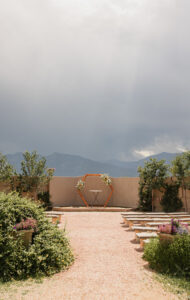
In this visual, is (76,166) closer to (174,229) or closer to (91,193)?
(91,193)

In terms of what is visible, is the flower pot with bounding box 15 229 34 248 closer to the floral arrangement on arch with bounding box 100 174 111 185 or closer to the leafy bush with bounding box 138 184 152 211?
the leafy bush with bounding box 138 184 152 211

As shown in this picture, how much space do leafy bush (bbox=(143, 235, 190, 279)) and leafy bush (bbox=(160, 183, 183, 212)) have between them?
7916 millimetres

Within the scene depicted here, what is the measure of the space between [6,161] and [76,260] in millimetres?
8957

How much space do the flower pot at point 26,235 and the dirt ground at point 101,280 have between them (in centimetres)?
72

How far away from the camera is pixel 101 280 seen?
144 inches

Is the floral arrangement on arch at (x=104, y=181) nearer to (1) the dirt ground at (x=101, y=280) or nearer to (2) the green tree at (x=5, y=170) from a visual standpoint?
(2) the green tree at (x=5, y=170)

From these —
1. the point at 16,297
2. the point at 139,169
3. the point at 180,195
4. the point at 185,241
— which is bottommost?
the point at 16,297

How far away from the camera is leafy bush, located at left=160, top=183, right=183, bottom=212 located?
11.8 m

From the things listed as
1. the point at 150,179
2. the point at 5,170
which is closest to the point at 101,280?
the point at 150,179

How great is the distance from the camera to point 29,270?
12.6 ft

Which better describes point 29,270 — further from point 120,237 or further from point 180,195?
point 180,195

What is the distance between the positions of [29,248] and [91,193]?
1168 cm

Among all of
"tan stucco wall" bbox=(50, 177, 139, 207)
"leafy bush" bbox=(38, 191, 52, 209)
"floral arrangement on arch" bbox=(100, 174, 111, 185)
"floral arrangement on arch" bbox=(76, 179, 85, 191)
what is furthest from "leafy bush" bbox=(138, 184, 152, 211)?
"leafy bush" bbox=(38, 191, 52, 209)

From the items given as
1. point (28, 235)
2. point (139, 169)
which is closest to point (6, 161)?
point (139, 169)
